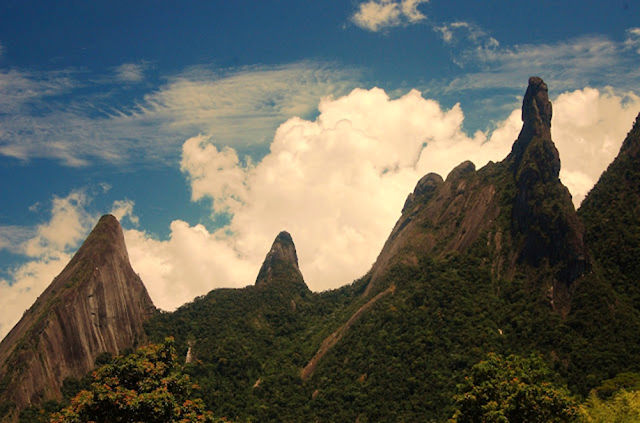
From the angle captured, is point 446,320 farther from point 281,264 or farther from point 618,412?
point 281,264

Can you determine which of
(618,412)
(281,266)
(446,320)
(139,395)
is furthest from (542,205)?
(281,266)

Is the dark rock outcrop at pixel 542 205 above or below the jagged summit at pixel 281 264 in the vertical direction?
below

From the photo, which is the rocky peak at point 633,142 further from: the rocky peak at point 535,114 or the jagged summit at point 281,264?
the jagged summit at point 281,264

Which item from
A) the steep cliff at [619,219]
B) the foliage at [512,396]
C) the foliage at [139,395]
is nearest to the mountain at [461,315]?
the steep cliff at [619,219]

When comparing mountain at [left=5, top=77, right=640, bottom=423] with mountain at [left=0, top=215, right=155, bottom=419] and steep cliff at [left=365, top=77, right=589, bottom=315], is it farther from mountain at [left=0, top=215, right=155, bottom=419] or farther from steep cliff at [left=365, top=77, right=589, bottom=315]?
mountain at [left=0, top=215, right=155, bottom=419]

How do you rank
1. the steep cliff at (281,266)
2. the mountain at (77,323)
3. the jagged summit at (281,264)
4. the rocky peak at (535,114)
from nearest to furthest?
the mountain at (77,323), the rocky peak at (535,114), the steep cliff at (281,266), the jagged summit at (281,264)

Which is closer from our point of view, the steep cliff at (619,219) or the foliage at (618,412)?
the foliage at (618,412)
